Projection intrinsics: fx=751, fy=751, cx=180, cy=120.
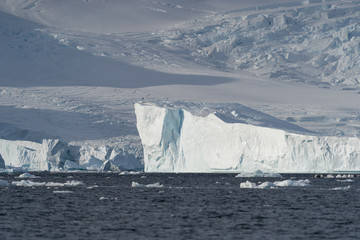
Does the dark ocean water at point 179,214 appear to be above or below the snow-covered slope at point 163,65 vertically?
below

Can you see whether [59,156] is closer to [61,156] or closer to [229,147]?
[61,156]

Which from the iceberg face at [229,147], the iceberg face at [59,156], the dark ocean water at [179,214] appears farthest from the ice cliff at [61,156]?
the dark ocean water at [179,214]

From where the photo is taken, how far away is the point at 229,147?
61656 mm

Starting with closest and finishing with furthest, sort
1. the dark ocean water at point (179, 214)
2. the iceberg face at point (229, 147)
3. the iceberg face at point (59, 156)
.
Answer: the dark ocean water at point (179, 214), the iceberg face at point (229, 147), the iceberg face at point (59, 156)

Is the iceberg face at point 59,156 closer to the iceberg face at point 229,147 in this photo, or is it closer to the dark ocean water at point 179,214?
the iceberg face at point 229,147

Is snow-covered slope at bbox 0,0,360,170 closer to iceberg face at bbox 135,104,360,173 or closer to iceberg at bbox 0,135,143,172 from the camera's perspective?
iceberg at bbox 0,135,143,172

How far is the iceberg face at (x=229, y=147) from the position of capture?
5800cm

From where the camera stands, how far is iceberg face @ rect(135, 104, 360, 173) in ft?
190

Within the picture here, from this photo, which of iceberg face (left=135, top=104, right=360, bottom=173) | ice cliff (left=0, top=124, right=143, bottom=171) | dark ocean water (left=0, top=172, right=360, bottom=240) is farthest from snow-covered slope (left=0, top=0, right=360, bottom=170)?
dark ocean water (left=0, top=172, right=360, bottom=240)

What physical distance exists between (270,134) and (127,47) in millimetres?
81595

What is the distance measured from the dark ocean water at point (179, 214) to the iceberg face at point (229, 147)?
700 inches

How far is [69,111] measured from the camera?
98375mm

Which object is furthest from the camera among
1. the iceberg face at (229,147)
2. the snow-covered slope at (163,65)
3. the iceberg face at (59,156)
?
the snow-covered slope at (163,65)

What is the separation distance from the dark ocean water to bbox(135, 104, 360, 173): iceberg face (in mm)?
17775
